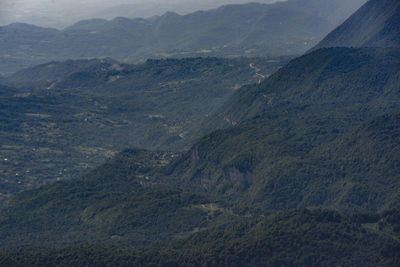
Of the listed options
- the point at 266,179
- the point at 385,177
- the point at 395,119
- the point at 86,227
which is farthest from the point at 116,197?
the point at 395,119

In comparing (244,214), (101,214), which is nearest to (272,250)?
(244,214)

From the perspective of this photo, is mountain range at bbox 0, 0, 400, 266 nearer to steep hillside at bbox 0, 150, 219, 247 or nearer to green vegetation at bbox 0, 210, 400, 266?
green vegetation at bbox 0, 210, 400, 266

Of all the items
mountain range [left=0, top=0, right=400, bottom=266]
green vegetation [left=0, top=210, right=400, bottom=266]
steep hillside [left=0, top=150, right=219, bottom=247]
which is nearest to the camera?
green vegetation [left=0, top=210, right=400, bottom=266]

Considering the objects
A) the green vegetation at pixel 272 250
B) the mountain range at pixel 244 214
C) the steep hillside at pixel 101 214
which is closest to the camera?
the green vegetation at pixel 272 250

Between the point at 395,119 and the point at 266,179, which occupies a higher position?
the point at 395,119

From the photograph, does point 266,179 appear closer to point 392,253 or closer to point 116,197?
point 116,197

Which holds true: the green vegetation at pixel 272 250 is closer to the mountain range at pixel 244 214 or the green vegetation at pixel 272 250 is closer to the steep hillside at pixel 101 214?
the mountain range at pixel 244 214

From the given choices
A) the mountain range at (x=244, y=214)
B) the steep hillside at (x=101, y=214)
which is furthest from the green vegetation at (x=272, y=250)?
the steep hillside at (x=101, y=214)

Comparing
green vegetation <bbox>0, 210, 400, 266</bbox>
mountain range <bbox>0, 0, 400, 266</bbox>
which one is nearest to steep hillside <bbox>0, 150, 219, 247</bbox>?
mountain range <bbox>0, 0, 400, 266</bbox>

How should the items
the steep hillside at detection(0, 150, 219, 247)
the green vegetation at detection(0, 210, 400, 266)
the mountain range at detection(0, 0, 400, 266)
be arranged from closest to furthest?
the green vegetation at detection(0, 210, 400, 266) → the mountain range at detection(0, 0, 400, 266) → the steep hillside at detection(0, 150, 219, 247)

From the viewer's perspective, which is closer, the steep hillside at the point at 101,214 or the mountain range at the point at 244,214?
the mountain range at the point at 244,214

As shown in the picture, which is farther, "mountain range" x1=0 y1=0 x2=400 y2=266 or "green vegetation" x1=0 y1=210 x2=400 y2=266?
"mountain range" x1=0 y1=0 x2=400 y2=266
